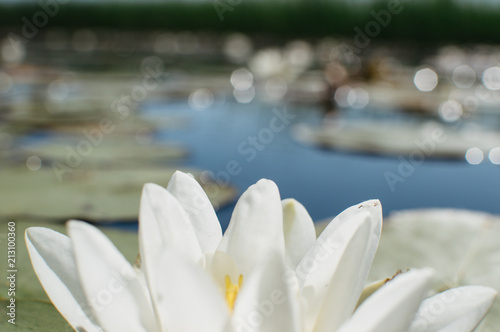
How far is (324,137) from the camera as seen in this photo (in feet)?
6.39

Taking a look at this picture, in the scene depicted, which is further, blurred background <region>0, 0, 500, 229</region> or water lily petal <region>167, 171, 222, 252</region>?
blurred background <region>0, 0, 500, 229</region>

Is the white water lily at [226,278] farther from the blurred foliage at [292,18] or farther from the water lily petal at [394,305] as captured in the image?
the blurred foliage at [292,18]

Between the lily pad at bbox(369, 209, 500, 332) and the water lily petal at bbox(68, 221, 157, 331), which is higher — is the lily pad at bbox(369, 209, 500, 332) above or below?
below

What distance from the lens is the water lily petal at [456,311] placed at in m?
0.43

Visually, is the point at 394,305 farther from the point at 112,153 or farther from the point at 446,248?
the point at 112,153

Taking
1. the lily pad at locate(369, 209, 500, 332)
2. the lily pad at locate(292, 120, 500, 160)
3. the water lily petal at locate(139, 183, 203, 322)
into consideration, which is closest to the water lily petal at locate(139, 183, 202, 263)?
the water lily petal at locate(139, 183, 203, 322)

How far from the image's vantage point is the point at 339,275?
434mm

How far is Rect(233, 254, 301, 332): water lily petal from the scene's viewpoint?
14.2 inches

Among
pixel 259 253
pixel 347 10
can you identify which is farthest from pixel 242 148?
pixel 347 10

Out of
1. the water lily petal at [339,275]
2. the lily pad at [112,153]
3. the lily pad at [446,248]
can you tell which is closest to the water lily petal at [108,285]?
the water lily petal at [339,275]

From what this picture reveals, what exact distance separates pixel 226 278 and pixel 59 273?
16 cm

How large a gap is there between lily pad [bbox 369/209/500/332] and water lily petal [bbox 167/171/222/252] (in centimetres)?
37

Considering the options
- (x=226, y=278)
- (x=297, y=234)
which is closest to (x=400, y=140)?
(x=297, y=234)

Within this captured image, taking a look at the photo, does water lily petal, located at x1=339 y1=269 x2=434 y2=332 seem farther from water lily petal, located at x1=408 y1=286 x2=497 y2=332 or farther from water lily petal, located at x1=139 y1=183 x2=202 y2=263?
water lily petal, located at x1=139 y1=183 x2=202 y2=263
